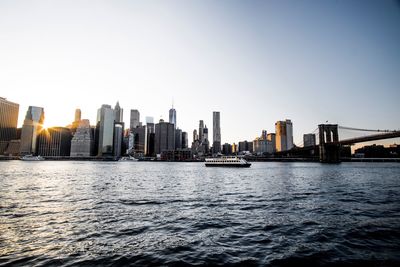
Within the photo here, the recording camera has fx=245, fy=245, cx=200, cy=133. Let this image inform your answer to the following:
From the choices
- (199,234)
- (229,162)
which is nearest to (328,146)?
(229,162)

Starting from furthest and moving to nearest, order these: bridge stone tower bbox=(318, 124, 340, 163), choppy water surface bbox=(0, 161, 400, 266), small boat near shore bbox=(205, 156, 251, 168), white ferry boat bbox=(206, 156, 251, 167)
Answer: bridge stone tower bbox=(318, 124, 340, 163)
white ferry boat bbox=(206, 156, 251, 167)
small boat near shore bbox=(205, 156, 251, 168)
choppy water surface bbox=(0, 161, 400, 266)

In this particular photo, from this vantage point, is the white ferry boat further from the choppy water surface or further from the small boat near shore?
the choppy water surface

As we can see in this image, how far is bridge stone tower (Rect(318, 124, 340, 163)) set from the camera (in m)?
172

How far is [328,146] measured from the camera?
17200cm

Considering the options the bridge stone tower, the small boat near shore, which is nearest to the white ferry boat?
the small boat near shore

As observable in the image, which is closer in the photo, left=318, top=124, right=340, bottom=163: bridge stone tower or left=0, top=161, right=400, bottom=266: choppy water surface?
left=0, top=161, right=400, bottom=266: choppy water surface

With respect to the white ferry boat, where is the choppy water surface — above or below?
below

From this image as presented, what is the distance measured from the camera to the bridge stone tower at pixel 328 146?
171750 mm

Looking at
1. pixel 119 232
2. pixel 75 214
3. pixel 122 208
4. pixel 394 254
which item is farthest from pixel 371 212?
pixel 75 214

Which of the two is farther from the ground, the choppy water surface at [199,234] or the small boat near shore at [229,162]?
the small boat near shore at [229,162]

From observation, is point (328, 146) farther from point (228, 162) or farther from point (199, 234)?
point (199, 234)

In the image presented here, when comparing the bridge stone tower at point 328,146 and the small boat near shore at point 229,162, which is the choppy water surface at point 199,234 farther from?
the bridge stone tower at point 328,146

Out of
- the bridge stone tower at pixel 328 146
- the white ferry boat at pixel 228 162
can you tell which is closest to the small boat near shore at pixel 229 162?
the white ferry boat at pixel 228 162

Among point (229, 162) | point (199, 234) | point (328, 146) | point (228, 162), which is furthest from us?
point (328, 146)
